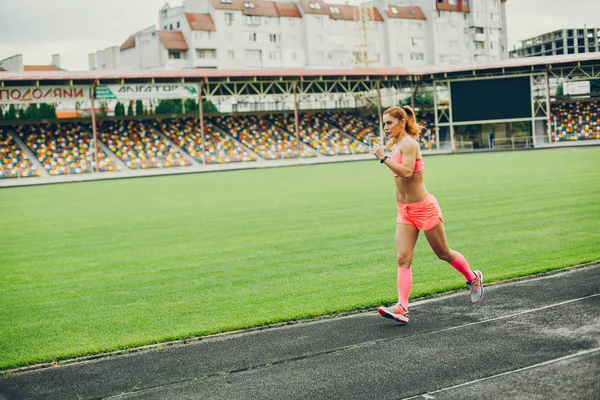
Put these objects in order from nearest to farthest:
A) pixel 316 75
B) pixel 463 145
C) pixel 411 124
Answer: pixel 411 124 → pixel 316 75 → pixel 463 145

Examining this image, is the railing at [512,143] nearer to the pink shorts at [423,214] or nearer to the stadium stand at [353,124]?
the stadium stand at [353,124]

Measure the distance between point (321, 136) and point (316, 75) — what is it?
5876 mm

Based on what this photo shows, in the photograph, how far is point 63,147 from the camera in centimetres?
4919

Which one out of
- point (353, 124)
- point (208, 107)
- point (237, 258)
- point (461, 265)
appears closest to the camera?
point (461, 265)

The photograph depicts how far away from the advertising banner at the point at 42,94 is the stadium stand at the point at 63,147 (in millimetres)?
3704

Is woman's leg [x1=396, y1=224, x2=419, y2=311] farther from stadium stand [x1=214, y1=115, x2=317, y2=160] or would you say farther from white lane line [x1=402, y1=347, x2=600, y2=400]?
stadium stand [x1=214, y1=115, x2=317, y2=160]

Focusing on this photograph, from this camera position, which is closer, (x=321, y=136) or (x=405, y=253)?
(x=405, y=253)

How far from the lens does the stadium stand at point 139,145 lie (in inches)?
1957

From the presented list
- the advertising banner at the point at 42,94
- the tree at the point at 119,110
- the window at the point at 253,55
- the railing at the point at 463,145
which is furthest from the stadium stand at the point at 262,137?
the window at the point at 253,55

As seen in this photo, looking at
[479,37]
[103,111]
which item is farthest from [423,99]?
[479,37]

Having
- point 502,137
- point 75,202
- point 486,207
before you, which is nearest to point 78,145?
point 75,202

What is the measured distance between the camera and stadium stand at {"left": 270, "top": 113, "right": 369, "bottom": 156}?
186 ft

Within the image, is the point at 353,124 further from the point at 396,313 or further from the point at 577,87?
the point at 396,313

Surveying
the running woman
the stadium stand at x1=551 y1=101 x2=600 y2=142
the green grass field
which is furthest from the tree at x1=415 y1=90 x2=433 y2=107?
the running woman
